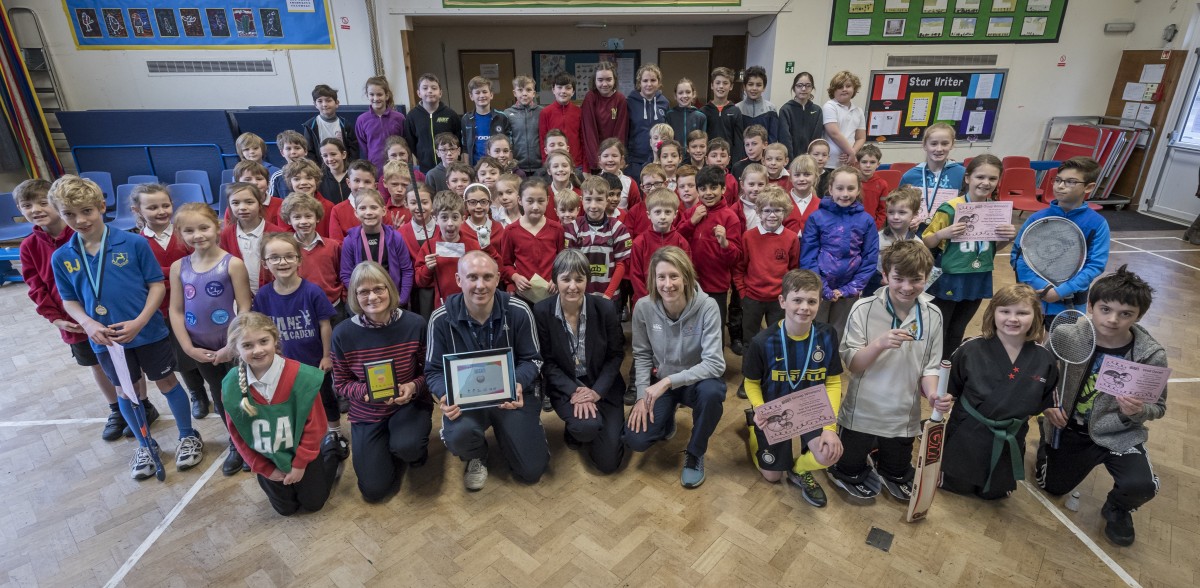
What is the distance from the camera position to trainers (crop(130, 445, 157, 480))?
2.95 metres

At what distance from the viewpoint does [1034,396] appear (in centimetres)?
246

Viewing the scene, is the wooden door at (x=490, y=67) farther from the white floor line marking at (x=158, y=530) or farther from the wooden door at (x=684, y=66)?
the white floor line marking at (x=158, y=530)

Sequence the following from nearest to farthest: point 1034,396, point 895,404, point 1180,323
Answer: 1. point 1034,396
2. point 895,404
3. point 1180,323

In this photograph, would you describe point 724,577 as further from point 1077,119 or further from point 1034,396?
point 1077,119

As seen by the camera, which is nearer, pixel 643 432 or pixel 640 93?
pixel 643 432

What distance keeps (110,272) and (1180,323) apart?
24.9 ft

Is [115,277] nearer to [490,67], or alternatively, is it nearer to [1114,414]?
[1114,414]

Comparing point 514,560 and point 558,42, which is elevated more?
point 558,42

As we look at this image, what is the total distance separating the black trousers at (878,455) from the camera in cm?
270

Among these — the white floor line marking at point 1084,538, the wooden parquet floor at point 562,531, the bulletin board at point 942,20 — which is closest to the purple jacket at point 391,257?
the wooden parquet floor at point 562,531

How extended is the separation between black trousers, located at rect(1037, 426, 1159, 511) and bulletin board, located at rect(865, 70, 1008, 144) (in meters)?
6.93

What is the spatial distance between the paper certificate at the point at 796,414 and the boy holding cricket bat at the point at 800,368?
0.03 meters

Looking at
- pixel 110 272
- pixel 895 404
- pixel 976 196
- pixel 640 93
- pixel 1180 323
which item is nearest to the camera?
pixel 895 404

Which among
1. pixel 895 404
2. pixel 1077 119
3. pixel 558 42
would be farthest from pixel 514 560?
pixel 1077 119
